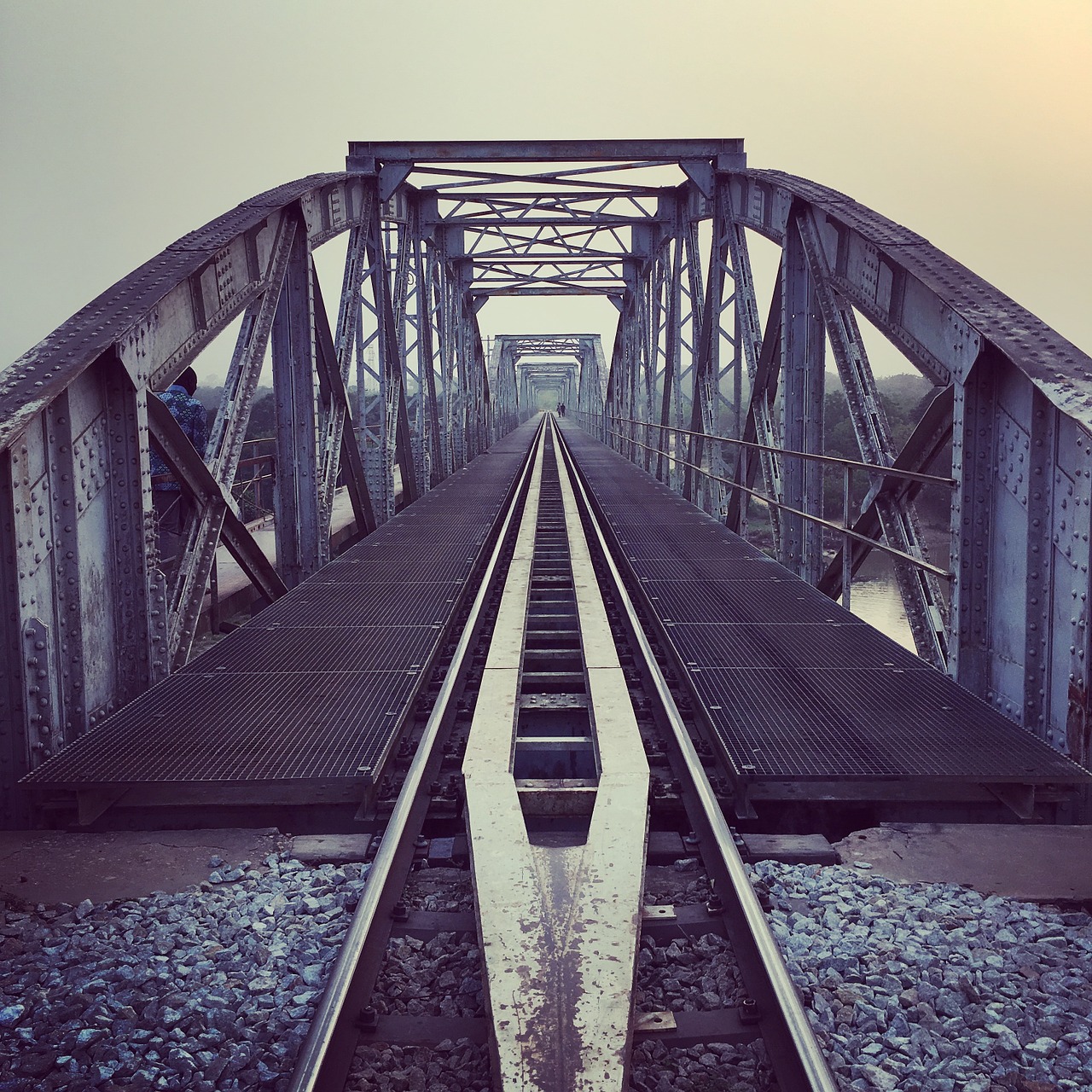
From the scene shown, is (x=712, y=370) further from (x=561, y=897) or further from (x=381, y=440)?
(x=561, y=897)

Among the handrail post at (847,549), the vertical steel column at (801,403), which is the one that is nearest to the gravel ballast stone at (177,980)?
the handrail post at (847,549)

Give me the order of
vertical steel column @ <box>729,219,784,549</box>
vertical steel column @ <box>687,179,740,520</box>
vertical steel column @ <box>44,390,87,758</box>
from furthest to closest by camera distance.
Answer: vertical steel column @ <box>687,179,740,520</box>, vertical steel column @ <box>729,219,784,549</box>, vertical steel column @ <box>44,390,87,758</box>

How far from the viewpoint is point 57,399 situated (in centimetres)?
411

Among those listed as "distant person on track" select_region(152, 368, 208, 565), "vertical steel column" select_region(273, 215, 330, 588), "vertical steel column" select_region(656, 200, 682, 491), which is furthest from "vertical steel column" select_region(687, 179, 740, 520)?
"distant person on track" select_region(152, 368, 208, 565)

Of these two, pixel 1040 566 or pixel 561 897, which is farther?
pixel 1040 566

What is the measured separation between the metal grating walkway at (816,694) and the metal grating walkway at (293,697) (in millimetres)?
1480

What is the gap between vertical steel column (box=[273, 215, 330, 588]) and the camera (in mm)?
8266

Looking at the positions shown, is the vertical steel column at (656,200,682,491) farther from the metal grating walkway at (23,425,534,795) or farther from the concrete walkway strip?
the concrete walkway strip

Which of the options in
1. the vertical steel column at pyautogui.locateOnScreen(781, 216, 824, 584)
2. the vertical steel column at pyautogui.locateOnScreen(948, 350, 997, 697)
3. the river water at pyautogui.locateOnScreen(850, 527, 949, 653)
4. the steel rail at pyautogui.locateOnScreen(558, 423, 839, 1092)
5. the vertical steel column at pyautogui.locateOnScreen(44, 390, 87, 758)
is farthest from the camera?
the river water at pyautogui.locateOnScreen(850, 527, 949, 653)

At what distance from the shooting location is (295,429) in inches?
328

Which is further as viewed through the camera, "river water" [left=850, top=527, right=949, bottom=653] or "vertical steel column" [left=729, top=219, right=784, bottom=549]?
"river water" [left=850, top=527, right=949, bottom=653]

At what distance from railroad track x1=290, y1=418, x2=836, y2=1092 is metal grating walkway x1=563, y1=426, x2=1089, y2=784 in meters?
0.31

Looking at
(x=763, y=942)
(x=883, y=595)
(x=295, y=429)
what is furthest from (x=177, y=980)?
(x=883, y=595)

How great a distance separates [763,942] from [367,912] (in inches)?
42.2
